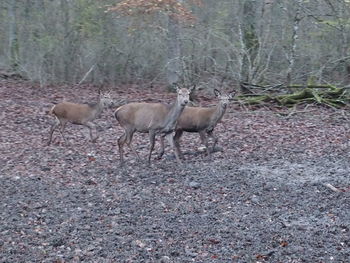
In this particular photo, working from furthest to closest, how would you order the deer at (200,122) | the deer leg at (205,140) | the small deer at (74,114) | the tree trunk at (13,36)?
the tree trunk at (13,36) < the small deer at (74,114) < the deer at (200,122) < the deer leg at (205,140)

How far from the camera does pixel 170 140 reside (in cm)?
1142

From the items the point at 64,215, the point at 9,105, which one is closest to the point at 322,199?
the point at 64,215

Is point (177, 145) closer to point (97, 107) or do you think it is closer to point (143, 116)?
point (143, 116)

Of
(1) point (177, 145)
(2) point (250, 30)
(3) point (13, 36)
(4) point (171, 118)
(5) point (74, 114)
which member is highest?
(4) point (171, 118)

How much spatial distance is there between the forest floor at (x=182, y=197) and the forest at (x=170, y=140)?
3cm

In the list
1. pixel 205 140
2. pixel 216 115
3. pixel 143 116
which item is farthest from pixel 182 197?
pixel 216 115

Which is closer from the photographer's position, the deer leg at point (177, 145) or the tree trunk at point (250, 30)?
the deer leg at point (177, 145)

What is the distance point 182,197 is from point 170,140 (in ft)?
7.89

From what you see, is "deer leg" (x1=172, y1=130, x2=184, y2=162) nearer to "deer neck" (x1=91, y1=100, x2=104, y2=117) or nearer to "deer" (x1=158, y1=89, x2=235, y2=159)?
"deer" (x1=158, y1=89, x2=235, y2=159)

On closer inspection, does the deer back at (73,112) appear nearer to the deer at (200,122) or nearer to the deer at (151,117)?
the deer at (151,117)

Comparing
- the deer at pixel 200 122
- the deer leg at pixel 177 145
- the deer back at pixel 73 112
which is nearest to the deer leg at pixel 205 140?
the deer at pixel 200 122

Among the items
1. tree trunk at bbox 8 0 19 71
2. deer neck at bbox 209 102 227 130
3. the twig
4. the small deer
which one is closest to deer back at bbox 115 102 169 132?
deer neck at bbox 209 102 227 130

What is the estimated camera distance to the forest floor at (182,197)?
23.3 ft

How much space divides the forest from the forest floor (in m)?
0.03
